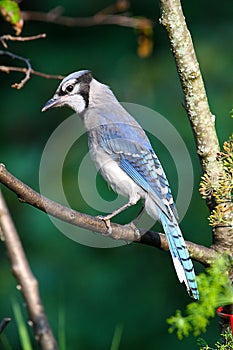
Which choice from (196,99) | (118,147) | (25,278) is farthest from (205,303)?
(118,147)

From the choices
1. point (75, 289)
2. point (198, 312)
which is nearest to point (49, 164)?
point (75, 289)

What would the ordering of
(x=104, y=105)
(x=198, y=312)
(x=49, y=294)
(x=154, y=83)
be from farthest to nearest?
(x=154, y=83), (x=49, y=294), (x=104, y=105), (x=198, y=312)

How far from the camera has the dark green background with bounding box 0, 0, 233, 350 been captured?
3.58 m

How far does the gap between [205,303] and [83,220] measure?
1.83ft

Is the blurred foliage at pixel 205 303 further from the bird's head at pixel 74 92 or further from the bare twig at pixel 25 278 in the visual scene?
the bird's head at pixel 74 92

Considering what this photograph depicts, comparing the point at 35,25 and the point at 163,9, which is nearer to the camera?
the point at 163,9

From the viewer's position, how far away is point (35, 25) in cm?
463

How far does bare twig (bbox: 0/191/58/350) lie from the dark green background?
2458 millimetres

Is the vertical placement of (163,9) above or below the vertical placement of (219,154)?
above

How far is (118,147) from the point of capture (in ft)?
7.97

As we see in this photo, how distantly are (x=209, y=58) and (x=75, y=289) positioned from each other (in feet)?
4.51

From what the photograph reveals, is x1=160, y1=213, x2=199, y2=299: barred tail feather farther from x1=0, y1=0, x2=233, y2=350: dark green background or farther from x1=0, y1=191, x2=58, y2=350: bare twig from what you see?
x1=0, y1=0, x2=233, y2=350: dark green background

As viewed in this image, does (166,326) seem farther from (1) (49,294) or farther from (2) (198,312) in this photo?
(2) (198,312)

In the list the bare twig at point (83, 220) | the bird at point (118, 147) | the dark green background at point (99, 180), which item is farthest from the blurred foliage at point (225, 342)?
the dark green background at point (99, 180)
